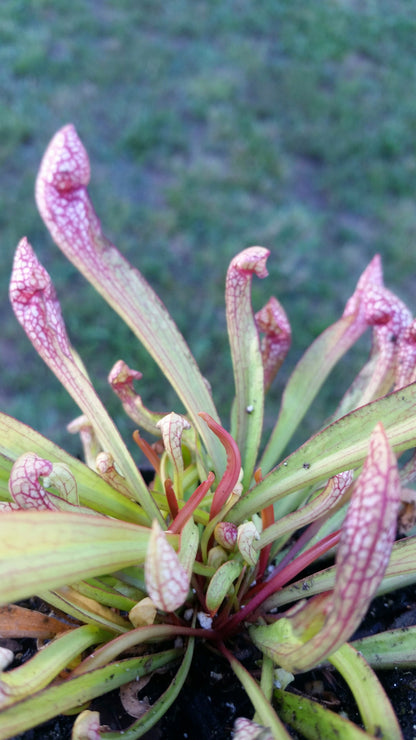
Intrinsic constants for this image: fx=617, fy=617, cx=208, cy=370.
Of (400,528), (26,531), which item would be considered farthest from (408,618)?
(26,531)

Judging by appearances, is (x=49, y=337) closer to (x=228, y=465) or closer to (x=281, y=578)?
(x=228, y=465)

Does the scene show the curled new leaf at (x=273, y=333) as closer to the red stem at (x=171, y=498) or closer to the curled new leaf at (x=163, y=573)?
the red stem at (x=171, y=498)

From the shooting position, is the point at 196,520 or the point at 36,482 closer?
the point at 36,482

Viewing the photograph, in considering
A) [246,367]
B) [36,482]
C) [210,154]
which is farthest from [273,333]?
[210,154]

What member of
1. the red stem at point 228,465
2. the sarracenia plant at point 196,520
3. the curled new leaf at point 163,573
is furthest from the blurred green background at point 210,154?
the curled new leaf at point 163,573

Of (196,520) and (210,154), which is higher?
(210,154)

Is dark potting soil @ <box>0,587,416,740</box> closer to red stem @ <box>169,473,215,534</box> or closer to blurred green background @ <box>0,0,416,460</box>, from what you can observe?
red stem @ <box>169,473,215,534</box>
